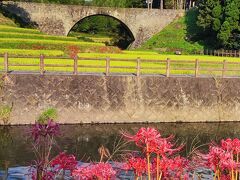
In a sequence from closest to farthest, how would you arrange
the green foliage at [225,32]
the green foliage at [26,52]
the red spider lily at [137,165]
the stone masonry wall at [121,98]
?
the red spider lily at [137,165], the stone masonry wall at [121,98], the green foliage at [26,52], the green foliage at [225,32]

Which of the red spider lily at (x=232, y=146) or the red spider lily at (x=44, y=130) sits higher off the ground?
the red spider lily at (x=44, y=130)

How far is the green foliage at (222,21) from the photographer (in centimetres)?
6618

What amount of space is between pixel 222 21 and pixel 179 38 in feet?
27.5

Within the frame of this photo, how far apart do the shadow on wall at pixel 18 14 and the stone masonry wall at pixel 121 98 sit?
127 feet

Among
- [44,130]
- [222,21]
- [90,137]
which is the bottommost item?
[90,137]

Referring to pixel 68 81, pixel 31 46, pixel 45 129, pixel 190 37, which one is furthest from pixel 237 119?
pixel 190 37

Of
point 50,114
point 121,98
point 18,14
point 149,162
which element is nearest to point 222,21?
point 18,14

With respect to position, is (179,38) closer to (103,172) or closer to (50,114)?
(50,114)

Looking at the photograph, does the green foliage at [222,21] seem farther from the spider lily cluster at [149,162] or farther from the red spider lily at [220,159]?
the red spider lily at [220,159]

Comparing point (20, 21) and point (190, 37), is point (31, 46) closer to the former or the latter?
point (20, 21)

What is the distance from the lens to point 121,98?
2589 cm

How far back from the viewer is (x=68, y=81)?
25188 millimetres

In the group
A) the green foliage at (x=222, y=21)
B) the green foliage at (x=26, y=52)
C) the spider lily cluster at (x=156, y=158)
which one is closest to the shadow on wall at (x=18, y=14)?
the green foliage at (x=222, y=21)

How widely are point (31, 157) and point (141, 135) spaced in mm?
13549
